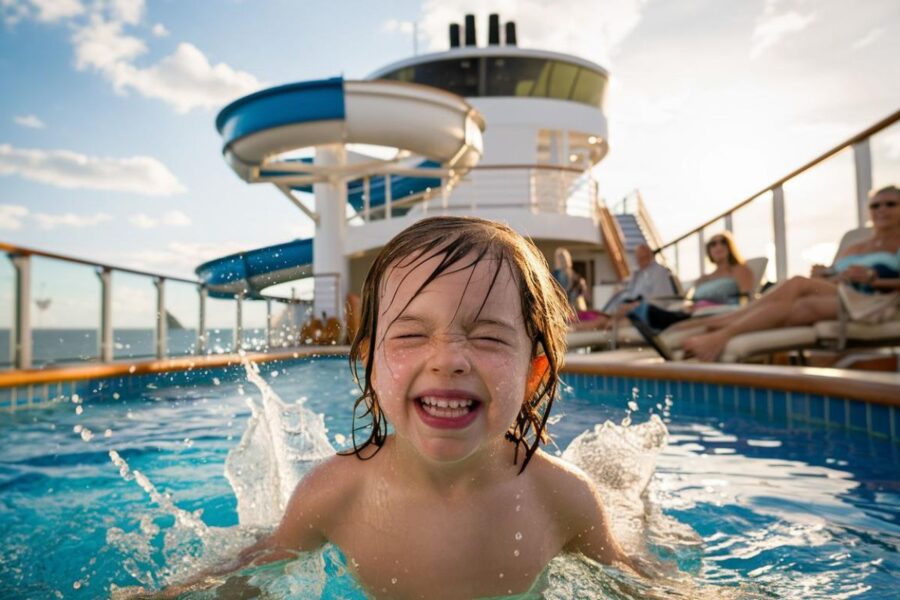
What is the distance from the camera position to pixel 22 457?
9.55 feet

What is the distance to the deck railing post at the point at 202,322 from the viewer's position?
7219 millimetres

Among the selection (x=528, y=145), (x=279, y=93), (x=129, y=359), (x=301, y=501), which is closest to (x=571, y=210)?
(x=528, y=145)

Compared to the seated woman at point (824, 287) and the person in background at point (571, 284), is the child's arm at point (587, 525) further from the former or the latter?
the person in background at point (571, 284)

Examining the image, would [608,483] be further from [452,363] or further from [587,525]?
[452,363]

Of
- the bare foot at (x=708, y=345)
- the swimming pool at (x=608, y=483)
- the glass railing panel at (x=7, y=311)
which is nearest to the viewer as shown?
the swimming pool at (x=608, y=483)

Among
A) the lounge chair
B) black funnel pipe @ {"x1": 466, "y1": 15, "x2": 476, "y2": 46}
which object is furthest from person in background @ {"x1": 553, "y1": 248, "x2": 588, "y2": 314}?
black funnel pipe @ {"x1": 466, "y1": 15, "x2": 476, "y2": 46}

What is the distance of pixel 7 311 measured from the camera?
4.55m

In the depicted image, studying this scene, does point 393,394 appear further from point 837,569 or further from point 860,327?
point 860,327

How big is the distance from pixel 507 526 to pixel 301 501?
40 cm

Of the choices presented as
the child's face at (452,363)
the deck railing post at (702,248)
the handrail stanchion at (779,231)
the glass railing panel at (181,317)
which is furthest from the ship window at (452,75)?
the child's face at (452,363)

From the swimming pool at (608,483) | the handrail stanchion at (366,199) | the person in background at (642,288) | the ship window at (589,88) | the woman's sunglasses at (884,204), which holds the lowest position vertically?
the swimming pool at (608,483)

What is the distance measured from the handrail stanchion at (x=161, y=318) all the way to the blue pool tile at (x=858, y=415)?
18.3 feet

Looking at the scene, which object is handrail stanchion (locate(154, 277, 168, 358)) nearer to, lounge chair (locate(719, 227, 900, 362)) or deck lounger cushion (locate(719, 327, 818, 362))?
lounge chair (locate(719, 227, 900, 362))

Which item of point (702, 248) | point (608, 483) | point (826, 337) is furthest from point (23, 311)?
point (702, 248)
